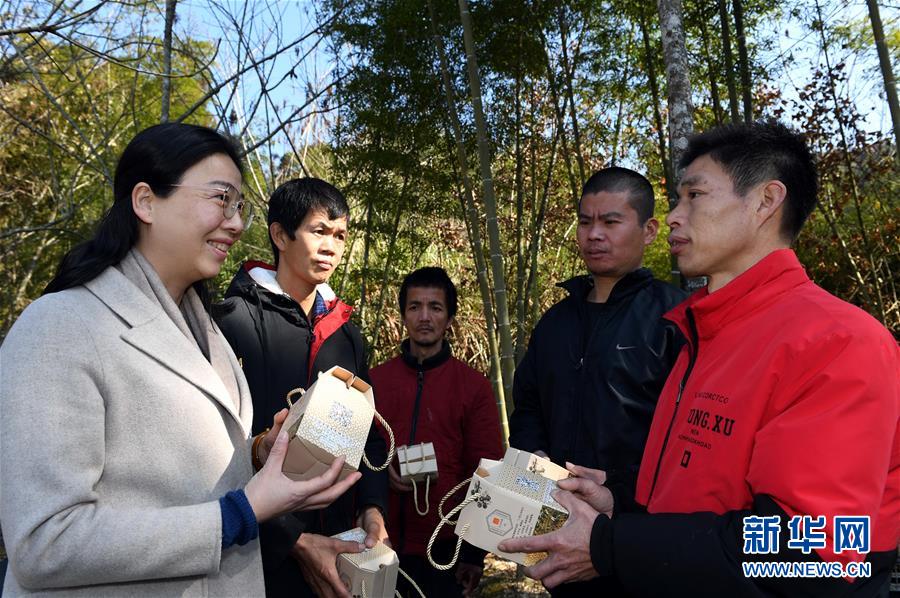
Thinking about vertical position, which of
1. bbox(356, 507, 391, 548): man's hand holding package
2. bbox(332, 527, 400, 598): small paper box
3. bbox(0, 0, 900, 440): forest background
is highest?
bbox(0, 0, 900, 440): forest background

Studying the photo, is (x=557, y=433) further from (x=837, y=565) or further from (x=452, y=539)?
(x=837, y=565)

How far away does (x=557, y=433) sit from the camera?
240cm

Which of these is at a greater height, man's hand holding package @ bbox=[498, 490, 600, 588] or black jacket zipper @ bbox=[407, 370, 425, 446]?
black jacket zipper @ bbox=[407, 370, 425, 446]

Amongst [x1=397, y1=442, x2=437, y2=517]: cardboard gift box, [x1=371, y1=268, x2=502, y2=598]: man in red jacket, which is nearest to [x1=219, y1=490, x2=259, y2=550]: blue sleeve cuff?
[x1=397, y1=442, x2=437, y2=517]: cardboard gift box

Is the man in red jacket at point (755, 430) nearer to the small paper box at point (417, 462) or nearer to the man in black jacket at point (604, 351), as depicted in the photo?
the man in black jacket at point (604, 351)

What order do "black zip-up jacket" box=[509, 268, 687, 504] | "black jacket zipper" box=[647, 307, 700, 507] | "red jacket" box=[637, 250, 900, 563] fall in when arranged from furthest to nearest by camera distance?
"black zip-up jacket" box=[509, 268, 687, 504]
"black jacket zipper" box=[647, 307, 700, 507]
"red jacket" box=[637, 250, 900, 563]

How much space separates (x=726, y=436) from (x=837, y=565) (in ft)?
0.88

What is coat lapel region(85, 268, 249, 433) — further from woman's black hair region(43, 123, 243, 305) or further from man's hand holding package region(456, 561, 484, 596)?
man's hand holding package region(456, 561, 484, 596)

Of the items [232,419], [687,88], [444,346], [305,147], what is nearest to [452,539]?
[444,346]

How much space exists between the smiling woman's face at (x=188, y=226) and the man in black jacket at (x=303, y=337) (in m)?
0.31

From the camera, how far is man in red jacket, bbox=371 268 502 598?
121 inches

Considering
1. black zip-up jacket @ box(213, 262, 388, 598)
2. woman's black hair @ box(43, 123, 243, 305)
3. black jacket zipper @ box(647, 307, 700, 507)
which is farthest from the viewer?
black zip-up jacket @ box(213, 262, 388, 598)

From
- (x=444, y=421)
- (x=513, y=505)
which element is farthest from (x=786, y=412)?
(x=444, y=421)

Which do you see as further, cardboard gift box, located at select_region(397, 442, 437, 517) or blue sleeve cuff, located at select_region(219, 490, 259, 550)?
cardboard gift box, located at select_region(397, 442, 437, 517)
